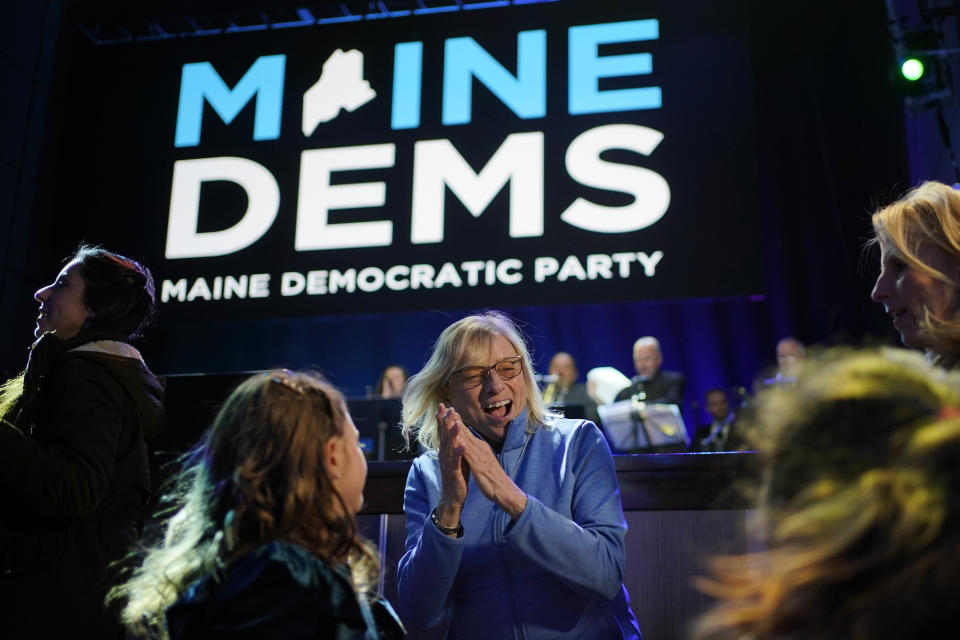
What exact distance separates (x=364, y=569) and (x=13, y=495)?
2.55 feet

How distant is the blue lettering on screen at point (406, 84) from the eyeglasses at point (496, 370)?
4.77 meters

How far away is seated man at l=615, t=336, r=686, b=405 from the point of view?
7.46m

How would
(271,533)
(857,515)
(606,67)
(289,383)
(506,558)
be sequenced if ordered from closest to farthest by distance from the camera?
1. (857,515)
2. (271,533)
3. (289,383)
4. (506,558)
5. (606,67)

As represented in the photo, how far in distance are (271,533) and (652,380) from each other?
6535mm

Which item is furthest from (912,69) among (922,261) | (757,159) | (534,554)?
(534,554)

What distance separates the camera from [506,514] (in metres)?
2.17

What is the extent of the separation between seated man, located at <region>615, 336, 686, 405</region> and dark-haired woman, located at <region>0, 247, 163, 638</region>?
564 cm

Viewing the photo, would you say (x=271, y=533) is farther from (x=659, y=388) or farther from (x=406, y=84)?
(x=659, y=388)

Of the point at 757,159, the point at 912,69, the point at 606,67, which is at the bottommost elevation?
the point at 757,159

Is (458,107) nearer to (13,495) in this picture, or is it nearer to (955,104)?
(955,104)

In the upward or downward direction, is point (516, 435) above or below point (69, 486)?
above

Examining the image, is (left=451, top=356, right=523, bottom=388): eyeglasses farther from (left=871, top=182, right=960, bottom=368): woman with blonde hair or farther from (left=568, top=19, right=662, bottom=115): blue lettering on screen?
(left=568, top=19, right=662, bottom=115): blue lettering on screen

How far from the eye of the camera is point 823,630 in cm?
75

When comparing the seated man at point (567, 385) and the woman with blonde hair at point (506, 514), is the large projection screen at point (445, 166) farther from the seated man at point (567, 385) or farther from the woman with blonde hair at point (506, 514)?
the woman with blonde hair at point (506, 514)
